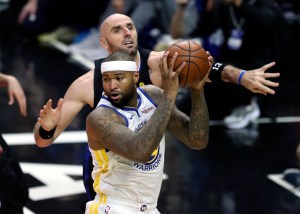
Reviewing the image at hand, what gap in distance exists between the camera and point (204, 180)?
314 inches

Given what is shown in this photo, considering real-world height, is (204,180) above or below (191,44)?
below

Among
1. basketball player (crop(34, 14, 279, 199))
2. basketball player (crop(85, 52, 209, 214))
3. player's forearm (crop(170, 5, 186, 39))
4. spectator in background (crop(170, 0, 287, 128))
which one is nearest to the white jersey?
basketball player (crop(85, 52, 209, 214))

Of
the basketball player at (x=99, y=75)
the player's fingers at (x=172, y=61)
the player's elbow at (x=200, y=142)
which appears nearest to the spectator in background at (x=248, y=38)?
the basketball player at (x=99, y=75)

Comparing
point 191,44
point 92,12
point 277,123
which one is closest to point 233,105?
point 277,123

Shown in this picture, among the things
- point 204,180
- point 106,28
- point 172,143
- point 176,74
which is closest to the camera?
point 176,74

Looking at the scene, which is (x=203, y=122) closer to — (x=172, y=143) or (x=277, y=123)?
(x=172, y=143)

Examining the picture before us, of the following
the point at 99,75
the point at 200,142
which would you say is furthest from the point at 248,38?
the point at 200,142

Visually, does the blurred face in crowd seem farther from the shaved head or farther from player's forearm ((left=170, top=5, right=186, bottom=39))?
player's forearm ((left=170, top=5, right=186, bottom=39))

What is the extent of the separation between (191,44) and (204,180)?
3.11 meters

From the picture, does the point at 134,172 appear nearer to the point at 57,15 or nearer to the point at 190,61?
the point at 190,61

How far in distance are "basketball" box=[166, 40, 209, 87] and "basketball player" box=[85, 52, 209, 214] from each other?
0.05 metres

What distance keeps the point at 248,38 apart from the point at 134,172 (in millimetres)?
5132

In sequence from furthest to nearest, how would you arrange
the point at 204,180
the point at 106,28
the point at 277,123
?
the point at 277,123, the point at 204,180, the point at 106,28

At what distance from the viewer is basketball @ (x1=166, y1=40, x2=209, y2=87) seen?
15.9 feet
